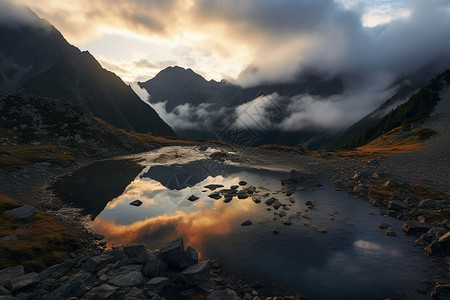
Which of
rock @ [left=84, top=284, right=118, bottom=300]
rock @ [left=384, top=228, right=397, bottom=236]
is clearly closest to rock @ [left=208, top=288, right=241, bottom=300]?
rock @ [left=84, top=284, right=118, bottom=300]

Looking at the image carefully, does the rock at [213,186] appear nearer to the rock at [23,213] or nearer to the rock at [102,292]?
the rock at [23,213]

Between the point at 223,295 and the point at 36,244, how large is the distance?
791 inches

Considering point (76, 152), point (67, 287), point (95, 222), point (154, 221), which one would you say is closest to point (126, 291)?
point (67, 287)

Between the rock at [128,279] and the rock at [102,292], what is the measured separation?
690mm

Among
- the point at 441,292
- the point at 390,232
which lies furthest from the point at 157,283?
the point at 390,232

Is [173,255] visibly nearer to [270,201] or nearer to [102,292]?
[102,292]

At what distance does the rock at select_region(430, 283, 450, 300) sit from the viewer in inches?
677

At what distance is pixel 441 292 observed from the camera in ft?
56.9

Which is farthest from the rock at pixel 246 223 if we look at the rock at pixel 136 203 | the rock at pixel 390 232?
the rock at pixel 136 203

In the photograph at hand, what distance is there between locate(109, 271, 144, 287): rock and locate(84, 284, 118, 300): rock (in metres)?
0.69

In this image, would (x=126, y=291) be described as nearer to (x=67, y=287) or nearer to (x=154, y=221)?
(x=67, y=287)

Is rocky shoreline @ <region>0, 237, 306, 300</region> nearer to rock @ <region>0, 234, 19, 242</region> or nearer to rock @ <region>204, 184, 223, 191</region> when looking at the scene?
rock @ <region>0, 234, 19, 242</region>

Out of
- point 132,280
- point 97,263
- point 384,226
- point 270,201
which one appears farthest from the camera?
point 270,201

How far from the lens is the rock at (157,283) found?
17.1m
